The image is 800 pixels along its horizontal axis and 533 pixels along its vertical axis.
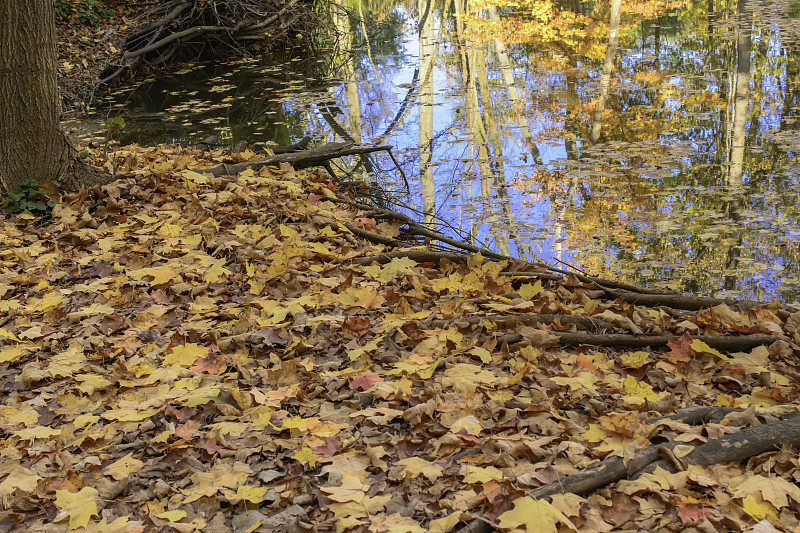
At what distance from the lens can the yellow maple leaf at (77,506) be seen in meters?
2.04

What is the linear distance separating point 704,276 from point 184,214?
418 cm

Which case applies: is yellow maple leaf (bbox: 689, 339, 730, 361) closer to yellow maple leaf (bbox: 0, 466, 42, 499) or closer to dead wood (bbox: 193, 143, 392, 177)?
yellow maple leaf (bbox: 0, 466, 42, 499)

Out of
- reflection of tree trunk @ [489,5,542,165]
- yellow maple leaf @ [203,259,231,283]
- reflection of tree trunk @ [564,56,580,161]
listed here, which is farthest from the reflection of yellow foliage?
yellow maple leaf @ [203,259,231,283]

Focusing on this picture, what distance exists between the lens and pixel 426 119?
9.17 metres

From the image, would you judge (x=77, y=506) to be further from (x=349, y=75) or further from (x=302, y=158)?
(x=349, y=75)

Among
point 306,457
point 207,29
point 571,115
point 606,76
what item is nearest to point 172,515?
point 306,457

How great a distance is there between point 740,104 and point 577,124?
2.18 m

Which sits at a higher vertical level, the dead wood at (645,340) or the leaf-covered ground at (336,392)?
the leaf-covered ground at (336,392)

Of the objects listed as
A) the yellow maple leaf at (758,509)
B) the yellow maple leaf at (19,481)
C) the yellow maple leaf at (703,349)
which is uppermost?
the yellow maple leaf at (19,481)

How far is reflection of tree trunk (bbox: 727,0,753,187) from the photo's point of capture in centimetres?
685

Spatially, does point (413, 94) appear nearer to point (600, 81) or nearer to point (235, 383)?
point (600, 81)

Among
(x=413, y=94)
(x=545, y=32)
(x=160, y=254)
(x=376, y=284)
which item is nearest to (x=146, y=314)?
(x=160, y=254)

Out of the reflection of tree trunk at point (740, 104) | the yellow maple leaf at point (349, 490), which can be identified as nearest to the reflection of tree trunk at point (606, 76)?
the reflection of tree trunk at point (740, 104)

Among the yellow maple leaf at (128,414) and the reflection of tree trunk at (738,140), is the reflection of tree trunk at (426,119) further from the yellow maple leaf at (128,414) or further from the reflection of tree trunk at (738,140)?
the yellow maple leaf at (128,414)
